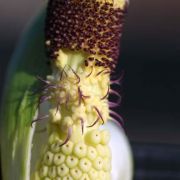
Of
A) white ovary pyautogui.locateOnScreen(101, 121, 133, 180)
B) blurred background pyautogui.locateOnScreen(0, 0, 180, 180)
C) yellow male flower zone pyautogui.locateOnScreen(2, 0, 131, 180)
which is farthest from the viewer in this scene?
blurred background pyautogui.locateOnScreen(0, 0, 180, 180)

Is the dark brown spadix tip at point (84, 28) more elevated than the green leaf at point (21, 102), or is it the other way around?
the dark brown spadix tip at point (84, 28)

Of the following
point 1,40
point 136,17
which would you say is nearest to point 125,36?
point 136,17

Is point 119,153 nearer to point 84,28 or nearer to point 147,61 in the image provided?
point 84,28

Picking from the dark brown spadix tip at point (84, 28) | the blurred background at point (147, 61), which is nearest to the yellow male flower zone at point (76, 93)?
the dark brown spadix tip at point (84, 28)

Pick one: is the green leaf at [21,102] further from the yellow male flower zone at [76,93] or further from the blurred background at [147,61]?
the blurred background at [147,61]

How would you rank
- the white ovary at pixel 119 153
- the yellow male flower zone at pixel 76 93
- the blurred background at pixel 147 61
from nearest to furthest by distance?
1. the yellow male flower zone at pixel 76 93
2. the white ovary at pixel 119 153
3. the blurred background at pixel 147 61

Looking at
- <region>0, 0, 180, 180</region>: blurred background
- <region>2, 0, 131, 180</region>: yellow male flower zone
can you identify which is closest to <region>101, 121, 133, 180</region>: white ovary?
<region>2, 0, 131, 180</region>: yellow male flower zone

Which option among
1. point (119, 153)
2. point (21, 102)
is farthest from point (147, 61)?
point (21, 102)

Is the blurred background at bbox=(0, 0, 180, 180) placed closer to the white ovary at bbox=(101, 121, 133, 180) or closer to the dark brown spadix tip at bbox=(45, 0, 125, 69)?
the white ovary at bbox=(101, 121, 133, 180)

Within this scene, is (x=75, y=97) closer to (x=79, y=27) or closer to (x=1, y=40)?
(x=79, y=27)

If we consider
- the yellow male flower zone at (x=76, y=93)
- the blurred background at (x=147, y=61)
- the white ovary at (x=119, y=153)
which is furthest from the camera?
the blurred background at (x=147, y=61)
